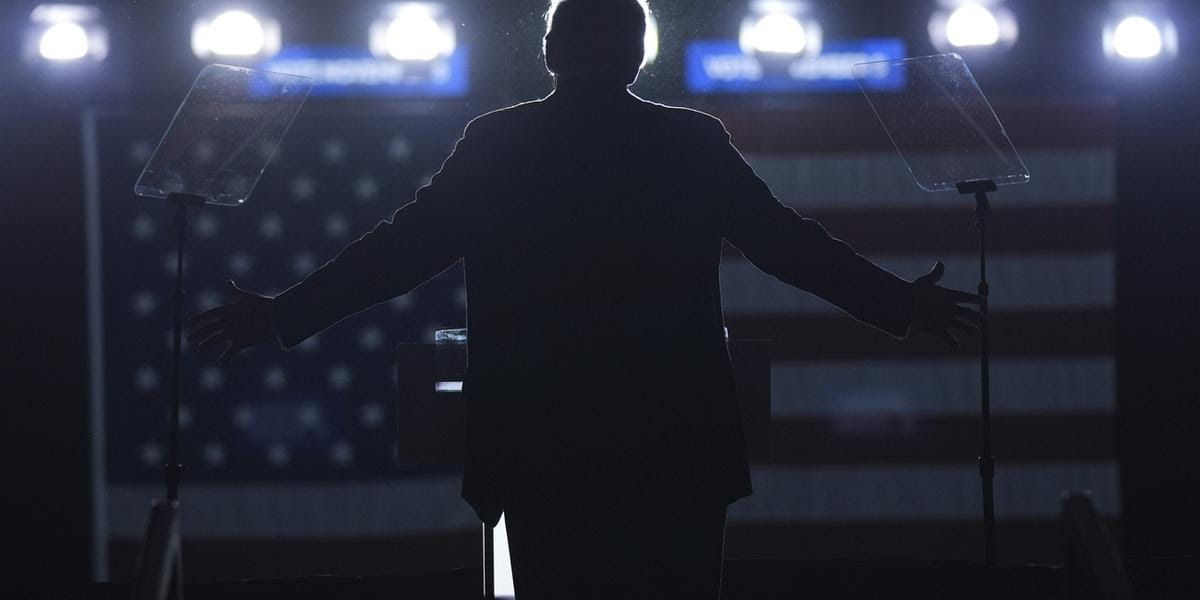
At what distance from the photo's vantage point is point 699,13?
363 cm

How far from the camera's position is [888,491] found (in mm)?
3701

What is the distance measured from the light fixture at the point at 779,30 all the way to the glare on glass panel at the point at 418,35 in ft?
3.26

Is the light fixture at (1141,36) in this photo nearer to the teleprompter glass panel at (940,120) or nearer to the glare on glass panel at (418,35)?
the teleprompter glass panel at (940,120)

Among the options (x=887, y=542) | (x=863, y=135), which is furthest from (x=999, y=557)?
(x=863, y=135)

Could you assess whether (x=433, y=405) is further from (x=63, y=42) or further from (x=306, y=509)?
(x=63, y=42)

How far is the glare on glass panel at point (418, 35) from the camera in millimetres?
3555

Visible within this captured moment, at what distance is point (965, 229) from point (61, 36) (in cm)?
310

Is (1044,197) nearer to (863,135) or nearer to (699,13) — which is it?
(863,135)

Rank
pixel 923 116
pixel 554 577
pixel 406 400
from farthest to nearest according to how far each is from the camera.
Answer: pixel 923 116, pixel 406 400, pixel 554 577

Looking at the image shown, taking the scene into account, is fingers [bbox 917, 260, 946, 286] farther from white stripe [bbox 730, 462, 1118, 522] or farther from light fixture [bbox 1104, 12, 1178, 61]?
light fixture [bbox 1104, 12, 1178, 61]

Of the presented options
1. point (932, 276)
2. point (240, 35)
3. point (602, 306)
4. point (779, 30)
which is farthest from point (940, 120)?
point (240, 35)

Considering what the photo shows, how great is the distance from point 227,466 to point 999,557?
2.65m

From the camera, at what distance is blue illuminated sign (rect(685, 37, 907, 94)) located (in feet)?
12.0

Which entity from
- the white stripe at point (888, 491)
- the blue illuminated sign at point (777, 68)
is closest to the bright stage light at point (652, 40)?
the blue illuminated sign at point (777, 68)
